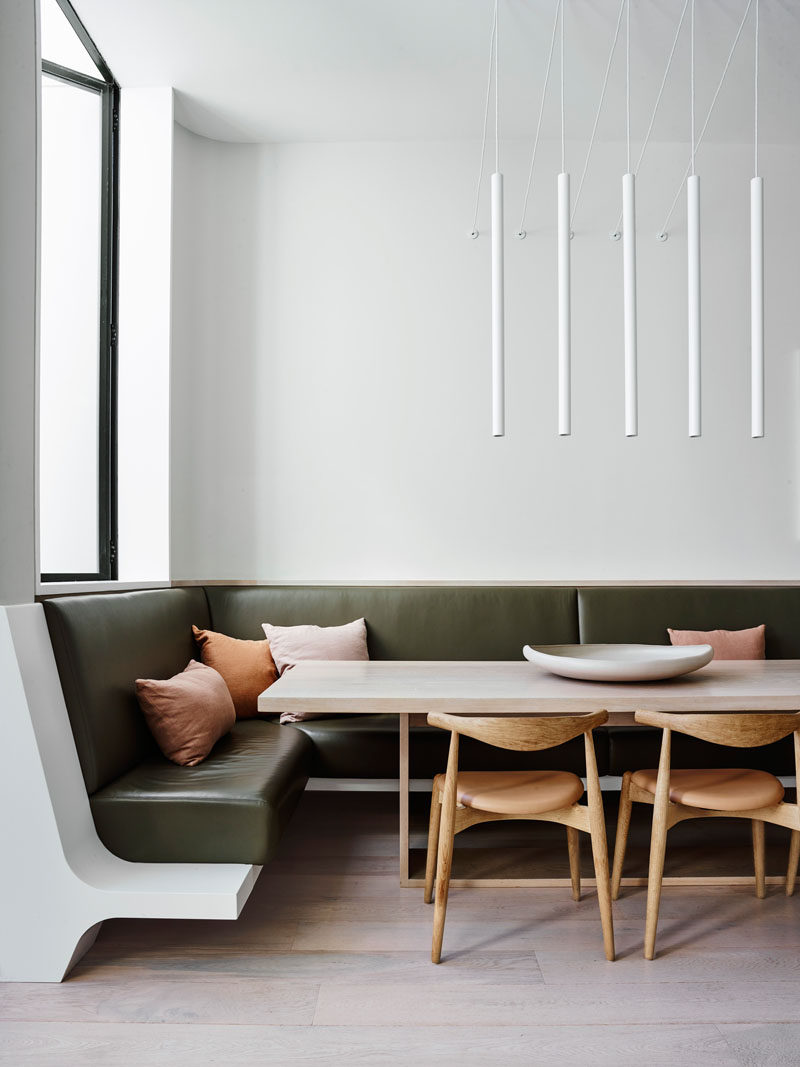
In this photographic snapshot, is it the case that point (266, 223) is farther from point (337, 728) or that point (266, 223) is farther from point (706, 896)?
point (706, 896)

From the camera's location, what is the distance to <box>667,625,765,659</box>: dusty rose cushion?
3.21 metres

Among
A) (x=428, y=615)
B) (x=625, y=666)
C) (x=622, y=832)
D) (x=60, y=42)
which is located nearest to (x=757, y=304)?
(x=625, y=666)

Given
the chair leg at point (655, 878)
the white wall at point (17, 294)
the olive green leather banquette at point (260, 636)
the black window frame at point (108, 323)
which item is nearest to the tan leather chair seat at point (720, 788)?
the chair leg at point (655, 878)

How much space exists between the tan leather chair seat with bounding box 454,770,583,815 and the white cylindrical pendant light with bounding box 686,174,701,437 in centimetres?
119

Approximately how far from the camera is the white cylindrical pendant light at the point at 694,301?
2.43m

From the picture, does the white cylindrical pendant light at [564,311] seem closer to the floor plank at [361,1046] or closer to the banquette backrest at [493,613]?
A: the banquette backrest at [493,613]

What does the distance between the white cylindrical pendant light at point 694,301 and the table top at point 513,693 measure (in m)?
0.83

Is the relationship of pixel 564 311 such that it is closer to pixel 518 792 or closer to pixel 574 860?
pixel 518 792

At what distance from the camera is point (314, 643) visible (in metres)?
3.21

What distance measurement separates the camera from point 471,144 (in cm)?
384

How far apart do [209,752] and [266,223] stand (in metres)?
2.68

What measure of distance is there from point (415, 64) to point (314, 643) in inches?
98.2

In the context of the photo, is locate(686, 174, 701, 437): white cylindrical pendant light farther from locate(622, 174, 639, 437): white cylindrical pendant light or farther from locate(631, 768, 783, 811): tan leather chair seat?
locate(631, 768, 783, 811): tan leather chair seat

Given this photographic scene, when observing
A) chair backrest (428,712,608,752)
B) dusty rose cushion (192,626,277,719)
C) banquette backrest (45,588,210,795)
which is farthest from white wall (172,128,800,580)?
chair backrest (428,712,608,752)
